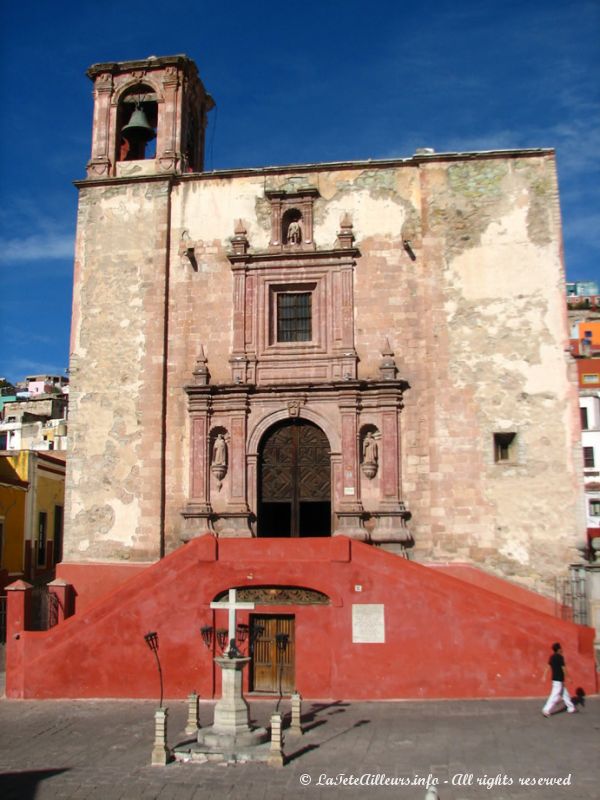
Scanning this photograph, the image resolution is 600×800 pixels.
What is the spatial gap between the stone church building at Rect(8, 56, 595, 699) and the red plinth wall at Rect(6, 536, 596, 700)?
0.07 m

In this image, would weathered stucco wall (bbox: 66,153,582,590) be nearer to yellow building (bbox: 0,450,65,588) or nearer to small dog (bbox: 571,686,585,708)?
small dog (bbox: 571,686,585,708)

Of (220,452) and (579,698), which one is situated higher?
(220,452)

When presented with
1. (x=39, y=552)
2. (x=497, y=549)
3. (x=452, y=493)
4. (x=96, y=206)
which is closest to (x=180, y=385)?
(x=96, y=206)

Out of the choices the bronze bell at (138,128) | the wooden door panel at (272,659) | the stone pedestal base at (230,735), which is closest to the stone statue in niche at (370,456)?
the wooden door panel at (272,659)

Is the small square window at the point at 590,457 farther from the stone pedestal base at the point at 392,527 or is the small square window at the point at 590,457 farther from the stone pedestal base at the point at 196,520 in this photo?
the stone pedestal base at the point at 196,520

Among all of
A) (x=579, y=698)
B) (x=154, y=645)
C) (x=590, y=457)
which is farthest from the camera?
(x=590, y=457)

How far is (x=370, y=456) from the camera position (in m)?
18.4

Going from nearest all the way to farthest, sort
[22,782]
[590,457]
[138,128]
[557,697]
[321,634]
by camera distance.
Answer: [22,782] → [557,697] → [321,634] → [138,128] → [590,457]

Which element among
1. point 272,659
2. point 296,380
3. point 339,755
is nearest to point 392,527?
point 296,380

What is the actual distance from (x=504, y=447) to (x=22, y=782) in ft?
36.8

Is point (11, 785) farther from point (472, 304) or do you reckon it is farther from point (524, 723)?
point (472, 304)

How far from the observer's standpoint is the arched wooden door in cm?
1877

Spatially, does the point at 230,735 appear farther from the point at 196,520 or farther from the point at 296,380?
the point at 296,380

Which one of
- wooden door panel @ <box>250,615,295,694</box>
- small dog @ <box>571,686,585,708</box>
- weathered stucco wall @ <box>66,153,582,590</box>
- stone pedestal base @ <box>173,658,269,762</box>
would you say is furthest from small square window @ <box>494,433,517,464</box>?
stone pedestal base @ <box>173,658,269,762</box>
